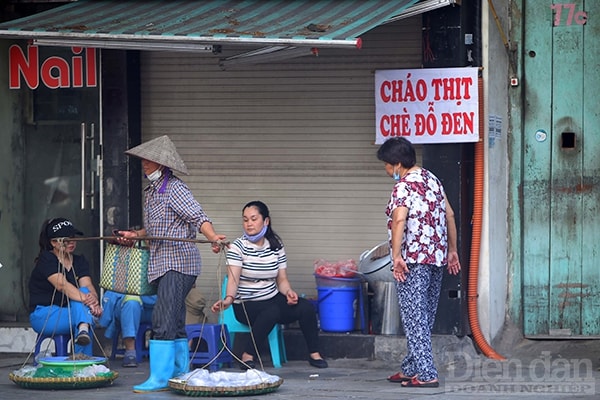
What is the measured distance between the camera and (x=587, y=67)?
952 centimetres

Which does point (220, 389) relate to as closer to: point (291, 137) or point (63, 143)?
point (291, 137)

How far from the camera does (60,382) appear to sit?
8.14 metres

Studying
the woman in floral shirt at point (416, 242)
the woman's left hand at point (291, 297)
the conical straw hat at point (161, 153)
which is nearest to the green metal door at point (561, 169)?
the woman in floral shirt at point (416, 242)

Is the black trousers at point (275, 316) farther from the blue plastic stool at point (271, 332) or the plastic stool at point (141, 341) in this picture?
the plastic stool at point (141, 341)

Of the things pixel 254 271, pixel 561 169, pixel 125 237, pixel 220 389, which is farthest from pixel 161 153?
pixel 561 169

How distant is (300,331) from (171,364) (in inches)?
70.1

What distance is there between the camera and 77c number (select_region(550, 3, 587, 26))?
31.2 ft

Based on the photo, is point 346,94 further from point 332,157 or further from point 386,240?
point 386,240

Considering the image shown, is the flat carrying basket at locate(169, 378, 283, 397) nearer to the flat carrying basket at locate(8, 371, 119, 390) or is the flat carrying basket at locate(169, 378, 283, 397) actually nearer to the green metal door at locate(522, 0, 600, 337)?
the flat carrying basket at locate(8, 371, 119, 390)

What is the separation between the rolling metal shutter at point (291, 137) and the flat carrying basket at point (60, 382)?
7.44 ft

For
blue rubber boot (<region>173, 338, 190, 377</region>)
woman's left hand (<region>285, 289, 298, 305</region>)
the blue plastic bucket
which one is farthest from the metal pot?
blue rubber boot (<region>173, 338, 190, 377</region>)

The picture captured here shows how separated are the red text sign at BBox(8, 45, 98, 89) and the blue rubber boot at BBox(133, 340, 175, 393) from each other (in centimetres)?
302

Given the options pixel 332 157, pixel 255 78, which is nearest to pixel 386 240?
pixel 332 157

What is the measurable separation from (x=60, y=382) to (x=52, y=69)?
10.8 ft
